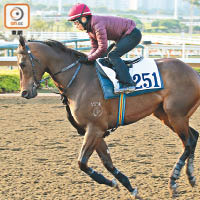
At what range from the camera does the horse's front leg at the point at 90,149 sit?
15.6ft

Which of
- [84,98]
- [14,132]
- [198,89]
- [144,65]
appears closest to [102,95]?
[84,98]

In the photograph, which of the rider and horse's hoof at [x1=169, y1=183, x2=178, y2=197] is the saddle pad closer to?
the rider

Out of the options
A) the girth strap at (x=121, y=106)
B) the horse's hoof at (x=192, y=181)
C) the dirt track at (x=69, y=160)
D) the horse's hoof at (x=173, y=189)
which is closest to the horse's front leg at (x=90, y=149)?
the dirt track at (x=69, y=160)

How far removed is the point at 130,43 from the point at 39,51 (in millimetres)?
978

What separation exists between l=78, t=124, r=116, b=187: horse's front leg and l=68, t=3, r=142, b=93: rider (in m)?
0.48

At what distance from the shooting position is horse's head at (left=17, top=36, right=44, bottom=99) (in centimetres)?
486

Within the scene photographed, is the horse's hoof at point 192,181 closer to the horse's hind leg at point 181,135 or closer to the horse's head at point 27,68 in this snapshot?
the horse's hind leg at point 181,135

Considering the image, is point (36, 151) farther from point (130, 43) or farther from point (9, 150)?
point (130, 43)

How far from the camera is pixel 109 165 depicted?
502cm

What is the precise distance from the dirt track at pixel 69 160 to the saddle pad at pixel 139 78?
3.24ft

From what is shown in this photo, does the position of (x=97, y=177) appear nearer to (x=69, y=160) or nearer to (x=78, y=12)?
(x=69, y=160)

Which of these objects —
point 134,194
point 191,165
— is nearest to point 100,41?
point 134,194

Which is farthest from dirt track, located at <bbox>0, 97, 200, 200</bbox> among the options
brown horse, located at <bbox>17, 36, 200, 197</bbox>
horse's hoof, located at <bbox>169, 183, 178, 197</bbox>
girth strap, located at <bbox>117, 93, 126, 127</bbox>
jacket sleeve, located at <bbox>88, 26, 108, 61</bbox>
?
jacket sleeve, located at <bbox>88, 26, 108, 61</bbox>

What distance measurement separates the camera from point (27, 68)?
192 inches
